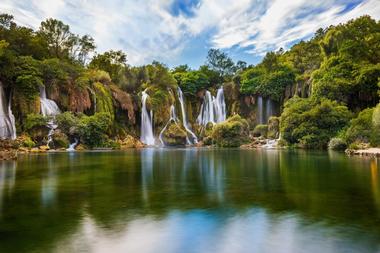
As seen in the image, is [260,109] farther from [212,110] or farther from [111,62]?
[111,62]

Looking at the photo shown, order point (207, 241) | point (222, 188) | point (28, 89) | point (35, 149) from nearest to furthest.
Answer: point (207, 241)
point (222, 188)
point (35, 149)
point (28, 89)

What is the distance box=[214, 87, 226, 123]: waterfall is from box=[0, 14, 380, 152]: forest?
179mm

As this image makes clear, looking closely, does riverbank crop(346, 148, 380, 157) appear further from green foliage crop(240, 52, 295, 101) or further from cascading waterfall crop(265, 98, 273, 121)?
cascading waterfall crop(265, 98, 273, 121)

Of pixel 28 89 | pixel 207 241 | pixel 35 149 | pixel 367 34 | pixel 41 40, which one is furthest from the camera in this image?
pixel 41 40

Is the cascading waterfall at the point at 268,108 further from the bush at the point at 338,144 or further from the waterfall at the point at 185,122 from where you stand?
the bush at the point at 338,144

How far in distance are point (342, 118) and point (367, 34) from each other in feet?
51.3

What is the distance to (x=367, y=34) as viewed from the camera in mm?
45062

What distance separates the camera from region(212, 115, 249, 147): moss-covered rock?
159ft

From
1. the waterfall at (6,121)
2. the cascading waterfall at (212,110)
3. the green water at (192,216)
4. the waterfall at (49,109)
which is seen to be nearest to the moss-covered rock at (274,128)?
the cascading waterfall at (212,110)

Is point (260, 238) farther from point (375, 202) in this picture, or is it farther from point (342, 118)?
point (342, 118)

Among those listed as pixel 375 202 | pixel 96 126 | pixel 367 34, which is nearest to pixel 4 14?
pixel 96 126

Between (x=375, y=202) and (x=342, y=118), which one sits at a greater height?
(x=342, y=118)

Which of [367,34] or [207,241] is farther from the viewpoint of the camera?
[367,34]

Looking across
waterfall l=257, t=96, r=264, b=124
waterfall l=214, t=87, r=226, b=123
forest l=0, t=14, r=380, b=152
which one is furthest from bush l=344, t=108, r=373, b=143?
waterfall l=214, t=87, r=226, b=123
